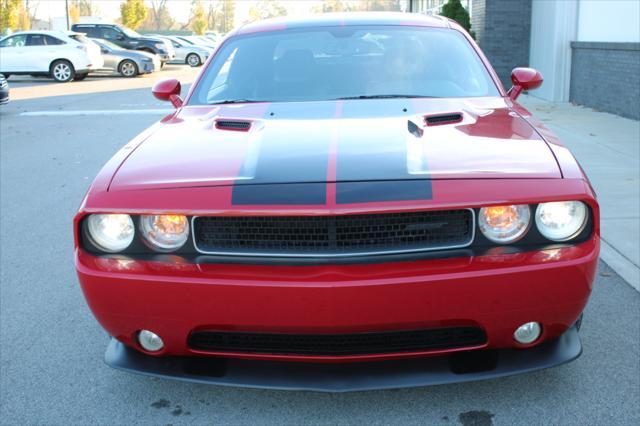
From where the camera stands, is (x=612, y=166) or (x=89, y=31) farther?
(x=89, y=31)

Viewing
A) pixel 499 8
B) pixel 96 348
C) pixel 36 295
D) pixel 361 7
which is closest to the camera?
pixel 96 348

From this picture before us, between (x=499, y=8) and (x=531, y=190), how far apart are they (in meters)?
15.3

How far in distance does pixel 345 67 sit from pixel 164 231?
70.7 inches

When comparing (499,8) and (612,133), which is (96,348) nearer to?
(612,133)

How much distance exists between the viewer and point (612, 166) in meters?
7.47

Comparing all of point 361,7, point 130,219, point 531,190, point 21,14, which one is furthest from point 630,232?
point 361,7

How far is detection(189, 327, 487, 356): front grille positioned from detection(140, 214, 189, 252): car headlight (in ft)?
1.07

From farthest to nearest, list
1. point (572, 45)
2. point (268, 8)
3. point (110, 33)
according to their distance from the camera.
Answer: point (268, 8) < point (110, 33) < point (572, 45)

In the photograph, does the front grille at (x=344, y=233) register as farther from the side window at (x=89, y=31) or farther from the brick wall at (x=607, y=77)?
the side window at (x=89, y=31)

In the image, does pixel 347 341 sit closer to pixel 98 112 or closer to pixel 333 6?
pixel 98 112

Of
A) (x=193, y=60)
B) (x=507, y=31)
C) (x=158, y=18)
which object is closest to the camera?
(x=507, y=31)

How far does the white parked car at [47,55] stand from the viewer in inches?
892

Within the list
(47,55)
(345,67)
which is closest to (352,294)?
(345,67)

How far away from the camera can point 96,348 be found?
138 inches
